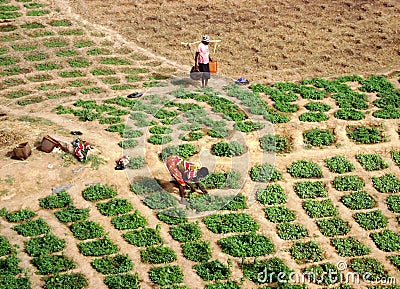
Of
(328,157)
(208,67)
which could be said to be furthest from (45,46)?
(328,157)

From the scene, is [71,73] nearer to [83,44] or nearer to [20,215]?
[83,44]

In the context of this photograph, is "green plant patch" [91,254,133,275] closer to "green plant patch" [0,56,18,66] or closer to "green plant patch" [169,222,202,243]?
"green plant patch" [169,222,202,243]

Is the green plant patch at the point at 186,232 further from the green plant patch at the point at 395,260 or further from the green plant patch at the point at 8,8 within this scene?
the green plant patch at the point at 8,8

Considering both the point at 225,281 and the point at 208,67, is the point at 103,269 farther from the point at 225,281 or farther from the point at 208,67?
the point at 208,67

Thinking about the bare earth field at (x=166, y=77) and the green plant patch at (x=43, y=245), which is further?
the bare earth field at (x=166, y=77)

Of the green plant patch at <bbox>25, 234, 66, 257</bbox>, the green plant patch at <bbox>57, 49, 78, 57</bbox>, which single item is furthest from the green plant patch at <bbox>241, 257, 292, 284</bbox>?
the green plant patch at <bbox>57, 49, 78, 57</bbox>

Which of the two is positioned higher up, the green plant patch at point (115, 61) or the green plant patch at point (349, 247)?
the green plant patch at point (115, 61)

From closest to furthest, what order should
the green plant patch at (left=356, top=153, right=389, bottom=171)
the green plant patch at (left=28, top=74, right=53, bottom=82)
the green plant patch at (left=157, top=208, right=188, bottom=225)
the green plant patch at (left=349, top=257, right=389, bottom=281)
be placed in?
the green plant patch at (left=349, top=257, right=389, bottom=281) < the green plant patch at (left=157, top=208, right=188, bottom=225) < the green plant patch at (left=356, top=153, right=389, bottom=171) < the green plant patch at (left=28, top=74, right=53, bottom=82)

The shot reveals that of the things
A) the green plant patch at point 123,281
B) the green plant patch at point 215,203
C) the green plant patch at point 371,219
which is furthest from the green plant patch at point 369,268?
the green plant patch at point 123,281
